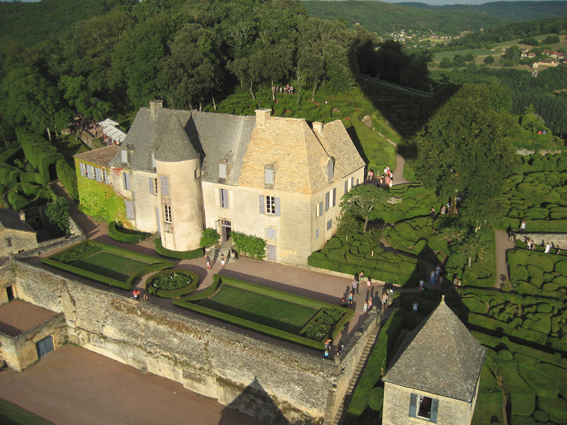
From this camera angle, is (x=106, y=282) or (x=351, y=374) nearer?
(x=351, y=374)

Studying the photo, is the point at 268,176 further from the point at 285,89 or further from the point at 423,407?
the point at 285,89

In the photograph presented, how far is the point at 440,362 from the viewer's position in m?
27.5

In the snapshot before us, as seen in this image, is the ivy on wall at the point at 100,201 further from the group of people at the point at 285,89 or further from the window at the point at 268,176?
the group of people at the point at 285,89

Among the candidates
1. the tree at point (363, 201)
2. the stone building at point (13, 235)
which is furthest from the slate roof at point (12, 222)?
the tree at point (363, 201)

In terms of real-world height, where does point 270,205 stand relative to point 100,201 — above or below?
above

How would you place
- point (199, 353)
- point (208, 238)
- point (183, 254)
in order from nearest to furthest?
point (199, 353), point (183, 254), point (208, 238)

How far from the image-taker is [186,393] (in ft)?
137

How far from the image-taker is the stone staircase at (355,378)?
3506 centimetres

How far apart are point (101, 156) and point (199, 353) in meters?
27.9

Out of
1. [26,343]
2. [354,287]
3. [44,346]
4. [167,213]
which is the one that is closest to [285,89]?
[167,213]

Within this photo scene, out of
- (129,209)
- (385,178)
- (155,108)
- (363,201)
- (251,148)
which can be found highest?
(155,108)

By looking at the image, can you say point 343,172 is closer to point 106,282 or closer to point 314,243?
point 314,243

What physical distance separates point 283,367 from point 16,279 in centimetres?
2939

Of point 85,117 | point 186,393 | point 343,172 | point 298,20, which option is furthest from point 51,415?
point 298,20
